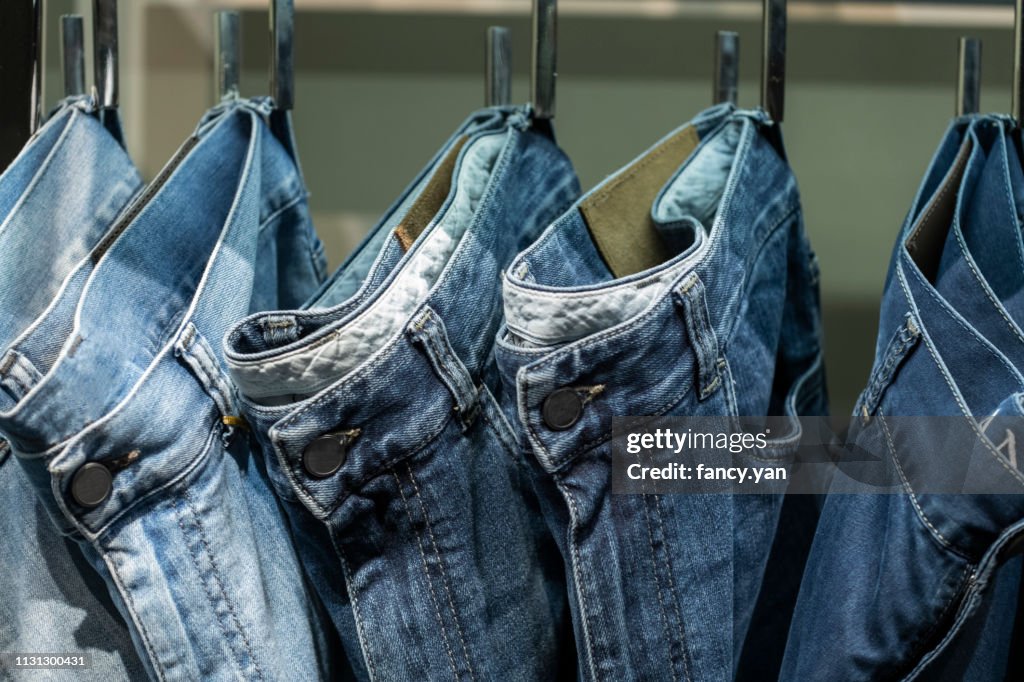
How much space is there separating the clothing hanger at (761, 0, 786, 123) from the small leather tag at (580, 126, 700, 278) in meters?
0.06

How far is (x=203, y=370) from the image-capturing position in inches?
22.6

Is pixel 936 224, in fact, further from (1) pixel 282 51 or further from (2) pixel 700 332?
(1) pixel 282 51

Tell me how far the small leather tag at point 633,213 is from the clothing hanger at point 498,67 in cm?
11

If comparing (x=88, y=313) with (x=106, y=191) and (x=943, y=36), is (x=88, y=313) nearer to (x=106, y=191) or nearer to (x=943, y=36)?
(x=106, y=191)

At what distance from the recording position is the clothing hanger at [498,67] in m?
0.71

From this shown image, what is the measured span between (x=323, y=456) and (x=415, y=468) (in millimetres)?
48

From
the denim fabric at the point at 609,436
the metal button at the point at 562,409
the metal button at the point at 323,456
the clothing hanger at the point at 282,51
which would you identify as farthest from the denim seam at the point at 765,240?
the clothing hanger at the point at 282,51

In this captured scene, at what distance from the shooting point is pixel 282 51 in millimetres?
709

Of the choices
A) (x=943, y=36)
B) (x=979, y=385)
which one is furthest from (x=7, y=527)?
(x=943, y=36)

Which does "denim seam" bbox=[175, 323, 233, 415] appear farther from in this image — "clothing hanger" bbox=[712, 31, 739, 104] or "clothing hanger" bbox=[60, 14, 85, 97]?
"clothing hanger" bbox=[712, 31, 739, 104]

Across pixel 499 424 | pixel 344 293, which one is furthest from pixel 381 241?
pixel 499 424

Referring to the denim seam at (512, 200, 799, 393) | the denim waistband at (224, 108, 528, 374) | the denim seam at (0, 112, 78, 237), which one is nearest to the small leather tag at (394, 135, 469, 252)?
the denim waistband at (224, 108, 528, 374)

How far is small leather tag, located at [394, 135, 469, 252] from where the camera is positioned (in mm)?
615

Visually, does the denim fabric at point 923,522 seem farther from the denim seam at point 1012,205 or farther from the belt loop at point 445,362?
the belt loop at point 445,362
